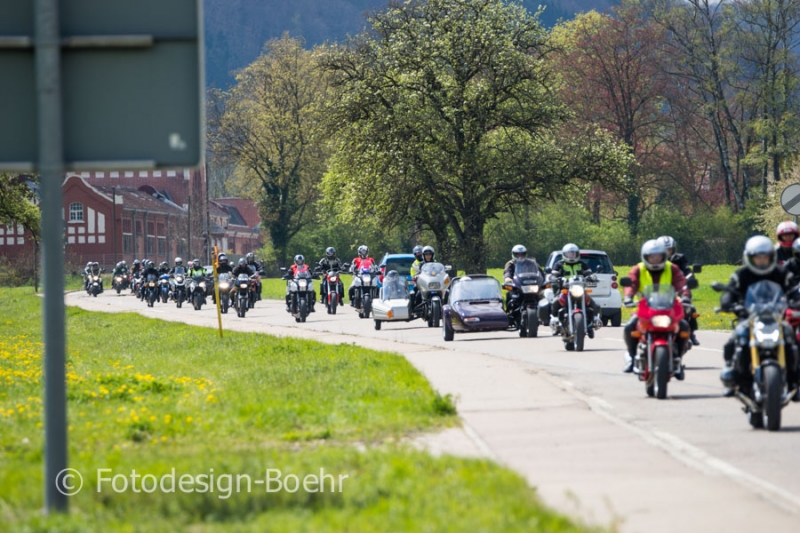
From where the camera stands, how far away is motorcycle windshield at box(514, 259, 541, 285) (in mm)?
24844

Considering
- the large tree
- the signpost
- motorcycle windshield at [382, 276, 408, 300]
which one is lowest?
motorcycle windshield at [382, 276, 408, 300]

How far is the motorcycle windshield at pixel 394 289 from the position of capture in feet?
99.8

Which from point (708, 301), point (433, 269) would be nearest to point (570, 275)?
point (433, 269)

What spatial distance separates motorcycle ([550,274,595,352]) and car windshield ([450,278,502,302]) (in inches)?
144

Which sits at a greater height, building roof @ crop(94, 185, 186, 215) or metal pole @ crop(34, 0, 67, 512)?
building roof @ crop(94, 185, 186, 215)

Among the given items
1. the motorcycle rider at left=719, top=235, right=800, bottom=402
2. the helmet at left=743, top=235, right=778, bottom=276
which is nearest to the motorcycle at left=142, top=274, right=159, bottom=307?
the motorcycle rider at left=719, top=235, right=800, bottom=402

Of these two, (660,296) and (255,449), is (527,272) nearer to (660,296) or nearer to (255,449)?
(660,296)

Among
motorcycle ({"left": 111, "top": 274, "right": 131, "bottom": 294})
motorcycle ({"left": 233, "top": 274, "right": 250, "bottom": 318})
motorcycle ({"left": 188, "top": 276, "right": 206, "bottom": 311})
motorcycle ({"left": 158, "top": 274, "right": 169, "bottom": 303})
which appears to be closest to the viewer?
motorcycle ({"left": 233, "top": 274, "right": 250, "bottom": 318})

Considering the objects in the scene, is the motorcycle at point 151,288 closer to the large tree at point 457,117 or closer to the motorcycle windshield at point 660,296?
the large tree at point 457,117

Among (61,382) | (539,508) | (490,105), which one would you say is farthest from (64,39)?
(490,105)

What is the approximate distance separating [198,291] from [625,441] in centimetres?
3757

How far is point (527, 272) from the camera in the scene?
25.1 metres

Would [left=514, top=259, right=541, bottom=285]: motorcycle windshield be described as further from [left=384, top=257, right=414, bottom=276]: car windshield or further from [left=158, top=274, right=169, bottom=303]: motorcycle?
[left=158, top=274, right=169, bottom=303]: motorcycle

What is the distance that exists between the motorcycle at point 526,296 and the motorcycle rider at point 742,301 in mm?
13298
